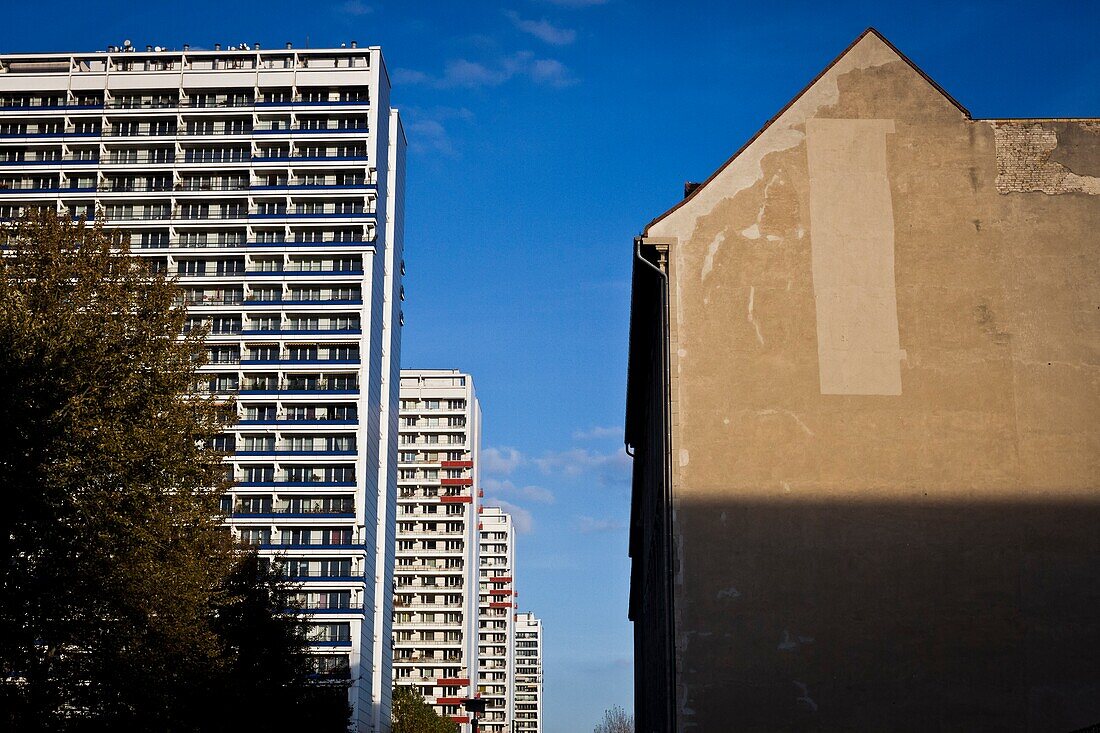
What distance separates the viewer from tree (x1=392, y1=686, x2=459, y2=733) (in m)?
118

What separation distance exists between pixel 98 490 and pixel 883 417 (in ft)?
56.3

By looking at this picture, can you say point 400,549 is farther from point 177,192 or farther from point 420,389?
point 177,192

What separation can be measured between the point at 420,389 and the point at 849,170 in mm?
139070

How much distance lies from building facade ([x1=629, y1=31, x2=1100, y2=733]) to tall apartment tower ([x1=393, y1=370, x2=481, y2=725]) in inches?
4979

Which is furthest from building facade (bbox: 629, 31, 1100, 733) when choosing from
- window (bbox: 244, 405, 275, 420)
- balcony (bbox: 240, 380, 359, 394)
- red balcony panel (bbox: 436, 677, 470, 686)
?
red balcony panel (bbox: 436, 677, 470, 686)

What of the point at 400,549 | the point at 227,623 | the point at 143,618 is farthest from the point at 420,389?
the point at 143,618

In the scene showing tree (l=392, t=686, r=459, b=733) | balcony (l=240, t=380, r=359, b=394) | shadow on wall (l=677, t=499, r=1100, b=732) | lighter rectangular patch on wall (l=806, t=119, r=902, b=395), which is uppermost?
balcony (l=240, t=380, r=359, b=394)

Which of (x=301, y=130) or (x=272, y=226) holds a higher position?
(x=301, y=130)

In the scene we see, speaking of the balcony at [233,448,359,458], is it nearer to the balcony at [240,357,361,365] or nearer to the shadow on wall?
the balcony at [240,357,361,365]

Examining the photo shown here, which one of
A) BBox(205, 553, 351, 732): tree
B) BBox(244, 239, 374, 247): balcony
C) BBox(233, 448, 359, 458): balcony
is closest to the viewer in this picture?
BBox(205, 553, 351, 732): tree

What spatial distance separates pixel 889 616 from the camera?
25.2 m

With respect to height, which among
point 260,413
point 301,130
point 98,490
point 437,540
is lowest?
point 98,490

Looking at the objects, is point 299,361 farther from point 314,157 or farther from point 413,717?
point 413,717

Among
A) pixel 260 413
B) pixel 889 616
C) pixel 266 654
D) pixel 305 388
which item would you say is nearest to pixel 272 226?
pixel 305 388
